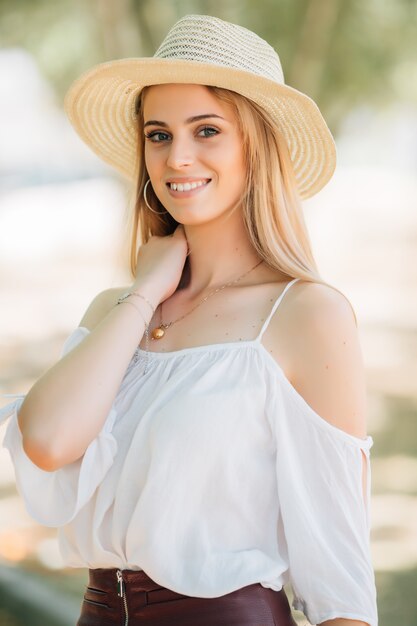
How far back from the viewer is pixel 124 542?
6.24 ft

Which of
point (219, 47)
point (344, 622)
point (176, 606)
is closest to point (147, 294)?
point (219, 47)

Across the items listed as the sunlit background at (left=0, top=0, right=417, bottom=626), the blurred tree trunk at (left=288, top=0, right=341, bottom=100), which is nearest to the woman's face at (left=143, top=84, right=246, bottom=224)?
the sunlit background at (left=0, top=0, right=417, bottom=626)

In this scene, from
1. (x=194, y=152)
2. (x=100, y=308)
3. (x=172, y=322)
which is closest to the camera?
(x=194, y=152)

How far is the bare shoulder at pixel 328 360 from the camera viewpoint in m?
1.86

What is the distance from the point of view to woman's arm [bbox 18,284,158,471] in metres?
1.88

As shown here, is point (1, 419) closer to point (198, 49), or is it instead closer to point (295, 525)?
point (295, 525)

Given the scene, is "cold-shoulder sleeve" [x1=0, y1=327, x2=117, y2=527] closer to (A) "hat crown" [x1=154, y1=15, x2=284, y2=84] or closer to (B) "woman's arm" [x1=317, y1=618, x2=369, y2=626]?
(B) "woman's arm" [x1=317, y1=618, x2=369, y2=626]

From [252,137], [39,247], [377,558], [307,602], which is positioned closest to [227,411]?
[307,602]

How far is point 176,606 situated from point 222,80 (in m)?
1.10

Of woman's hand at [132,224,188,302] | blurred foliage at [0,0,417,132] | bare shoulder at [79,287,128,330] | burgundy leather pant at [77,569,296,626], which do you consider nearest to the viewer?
burgundy leather pant at [77,569,296,626]

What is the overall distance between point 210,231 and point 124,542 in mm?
756

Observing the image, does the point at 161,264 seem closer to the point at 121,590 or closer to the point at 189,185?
the point at 189,185

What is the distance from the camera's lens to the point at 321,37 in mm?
3832

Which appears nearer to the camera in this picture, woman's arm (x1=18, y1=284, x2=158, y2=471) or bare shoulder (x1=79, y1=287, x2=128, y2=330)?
woman's arm (x1=18, y1=284, x2=158, y2=471)
